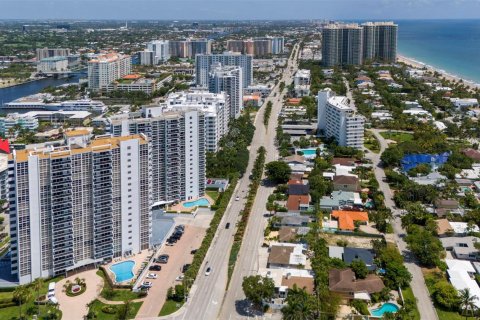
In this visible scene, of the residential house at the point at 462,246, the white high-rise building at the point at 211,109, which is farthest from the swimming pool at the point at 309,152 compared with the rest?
the residential house at the point at 462,246

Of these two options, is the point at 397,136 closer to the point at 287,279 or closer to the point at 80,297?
the point at 287,279

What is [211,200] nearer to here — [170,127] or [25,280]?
[170,127]

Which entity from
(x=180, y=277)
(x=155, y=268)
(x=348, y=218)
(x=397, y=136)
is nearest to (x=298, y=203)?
(x=348, y=218)

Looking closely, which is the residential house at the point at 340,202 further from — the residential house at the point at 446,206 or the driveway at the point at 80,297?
the driveway at the point at 80,297

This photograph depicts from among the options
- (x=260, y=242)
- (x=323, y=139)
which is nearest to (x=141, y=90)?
(x=323, y=139)

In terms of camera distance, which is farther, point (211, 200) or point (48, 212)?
point (211, 200)

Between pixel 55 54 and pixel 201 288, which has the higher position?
pixel 55 54
